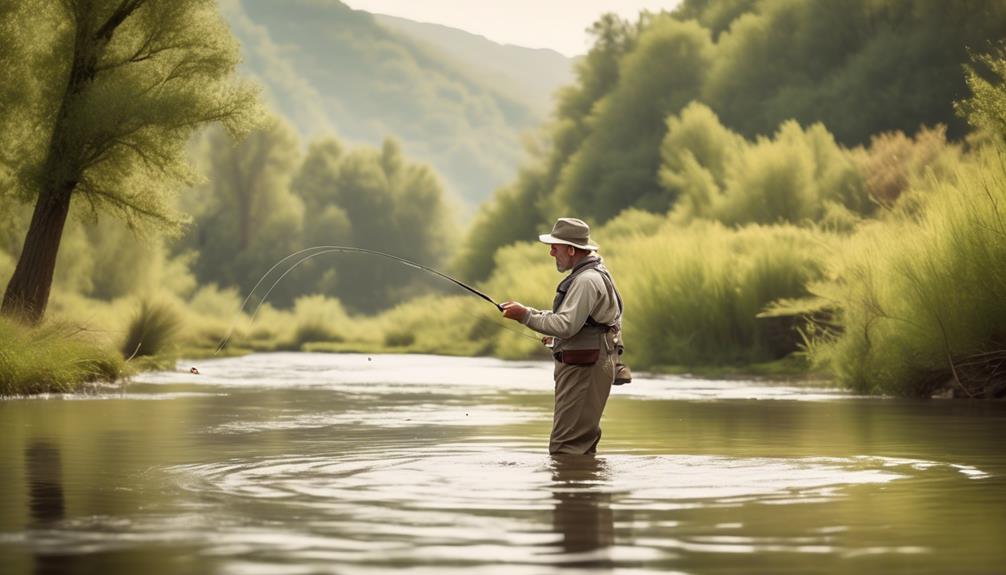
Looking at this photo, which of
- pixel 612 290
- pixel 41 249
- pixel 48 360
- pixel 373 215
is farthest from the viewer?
pixel 373 215

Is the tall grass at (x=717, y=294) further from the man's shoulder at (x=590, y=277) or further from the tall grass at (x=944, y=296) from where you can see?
the man's shoulder at (x=590, y=277)

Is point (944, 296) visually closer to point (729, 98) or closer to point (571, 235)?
point (571, 235)

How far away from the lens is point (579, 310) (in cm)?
1159

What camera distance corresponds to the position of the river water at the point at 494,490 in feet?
24.8

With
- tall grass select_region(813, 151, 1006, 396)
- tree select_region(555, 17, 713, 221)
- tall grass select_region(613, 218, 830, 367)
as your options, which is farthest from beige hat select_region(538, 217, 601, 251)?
A: tree select_region(555, 17, 713, 221)

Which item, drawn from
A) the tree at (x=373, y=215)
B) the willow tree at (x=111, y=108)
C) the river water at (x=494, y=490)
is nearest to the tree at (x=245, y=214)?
the tree at (x=373, y=215)

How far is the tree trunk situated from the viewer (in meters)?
26.2

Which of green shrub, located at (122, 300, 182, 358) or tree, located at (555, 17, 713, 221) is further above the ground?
tree, located at (555, 17, 713, 221)

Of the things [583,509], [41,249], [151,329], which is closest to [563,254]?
[583,509]

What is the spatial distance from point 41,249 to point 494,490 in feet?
57.0

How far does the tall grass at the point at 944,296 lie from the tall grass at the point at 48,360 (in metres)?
10.2

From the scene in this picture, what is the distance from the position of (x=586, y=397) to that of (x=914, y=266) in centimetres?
1049

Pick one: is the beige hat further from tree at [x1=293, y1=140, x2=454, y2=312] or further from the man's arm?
tree at [x1=293, y1=140, x2=454, y2=312]

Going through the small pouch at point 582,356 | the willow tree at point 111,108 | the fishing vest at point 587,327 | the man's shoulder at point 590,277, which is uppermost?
the willow tree at point 111,108
